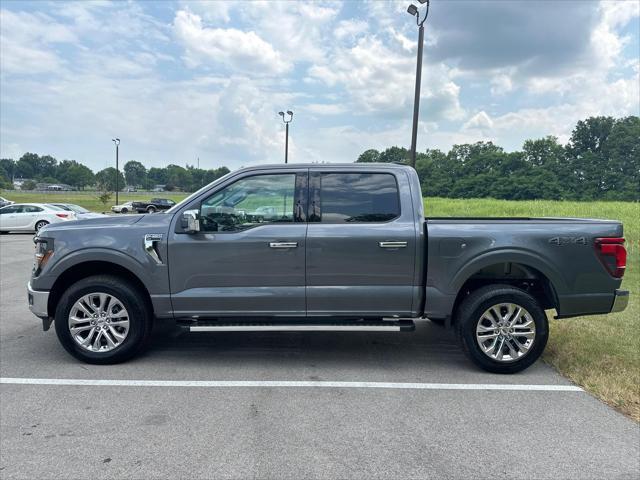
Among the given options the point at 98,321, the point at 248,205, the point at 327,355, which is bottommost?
the point at 327,355

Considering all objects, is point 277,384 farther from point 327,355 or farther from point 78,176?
point 78,176

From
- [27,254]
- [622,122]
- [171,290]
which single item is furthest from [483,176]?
[171,290]

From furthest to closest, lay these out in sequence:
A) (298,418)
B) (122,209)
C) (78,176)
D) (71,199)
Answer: (78,176) < (71,199) < (122,209) < (298,418)

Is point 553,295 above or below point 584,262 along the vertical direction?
below

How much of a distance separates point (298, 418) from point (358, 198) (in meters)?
2.13

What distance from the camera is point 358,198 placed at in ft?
15.2

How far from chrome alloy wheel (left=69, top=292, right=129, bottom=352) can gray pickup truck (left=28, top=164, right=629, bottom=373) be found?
12 mm

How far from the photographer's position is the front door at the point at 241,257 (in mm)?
4484

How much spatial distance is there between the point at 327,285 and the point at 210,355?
1.54 m

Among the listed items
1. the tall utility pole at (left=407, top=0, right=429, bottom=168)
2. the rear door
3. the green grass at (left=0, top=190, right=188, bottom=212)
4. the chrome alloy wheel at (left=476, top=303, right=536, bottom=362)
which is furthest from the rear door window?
the green grass at (left=0, top=190, right=188, bottom=212)

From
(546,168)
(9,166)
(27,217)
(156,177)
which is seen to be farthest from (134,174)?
(27,217)

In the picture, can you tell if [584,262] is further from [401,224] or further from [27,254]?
[27,254]

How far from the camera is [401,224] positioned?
14.8ft

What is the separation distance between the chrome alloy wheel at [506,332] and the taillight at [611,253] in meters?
0.88
